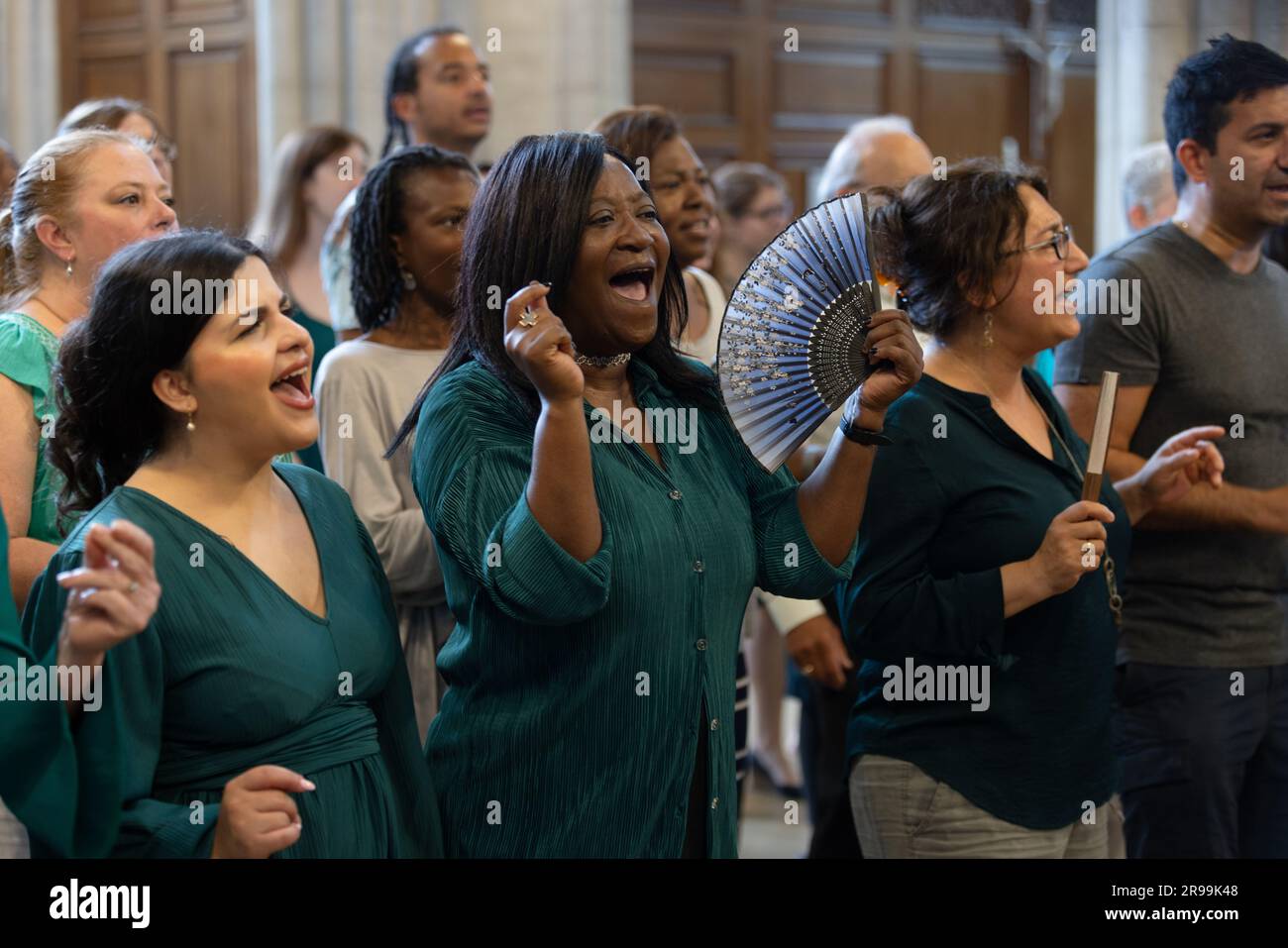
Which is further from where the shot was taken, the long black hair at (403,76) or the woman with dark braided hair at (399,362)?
the long black hair at (403,76)

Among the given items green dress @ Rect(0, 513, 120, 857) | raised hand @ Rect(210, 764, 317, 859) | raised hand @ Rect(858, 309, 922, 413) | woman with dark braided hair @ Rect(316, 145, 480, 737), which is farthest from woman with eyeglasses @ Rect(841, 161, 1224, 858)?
green dress @ Rect(0, 513, 120, 857)

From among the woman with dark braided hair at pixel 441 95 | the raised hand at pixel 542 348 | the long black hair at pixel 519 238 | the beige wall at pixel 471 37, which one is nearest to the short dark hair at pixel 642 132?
the woman with dark braided hair at pixel 441 95

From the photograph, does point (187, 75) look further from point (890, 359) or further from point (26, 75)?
point (890, 359)

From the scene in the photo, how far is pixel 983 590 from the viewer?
229 centimetres

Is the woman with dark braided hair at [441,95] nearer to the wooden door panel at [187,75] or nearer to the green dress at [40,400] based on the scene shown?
the green dress at [40,400]

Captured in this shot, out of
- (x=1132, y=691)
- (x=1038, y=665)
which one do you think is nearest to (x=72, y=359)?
(x=1038, y=665)

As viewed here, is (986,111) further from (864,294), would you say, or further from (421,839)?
(421,839)

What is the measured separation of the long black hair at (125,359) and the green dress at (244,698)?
0.38 feet

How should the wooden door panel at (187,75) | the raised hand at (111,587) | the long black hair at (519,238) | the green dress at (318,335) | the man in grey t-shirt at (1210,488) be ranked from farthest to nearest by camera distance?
the wooden door panel at (187,75) → the green dress at (318,335) → the man in grey t-shirt at (1210,488) → the long black hair at (519,238) → the raised hand at (111,587)

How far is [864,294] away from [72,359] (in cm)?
103

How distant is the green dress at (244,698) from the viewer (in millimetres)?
1724

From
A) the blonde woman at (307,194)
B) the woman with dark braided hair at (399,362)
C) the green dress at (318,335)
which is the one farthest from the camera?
the blonde woman at (307,194)

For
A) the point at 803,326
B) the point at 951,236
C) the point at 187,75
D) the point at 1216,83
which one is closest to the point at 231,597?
the point at 803,326
